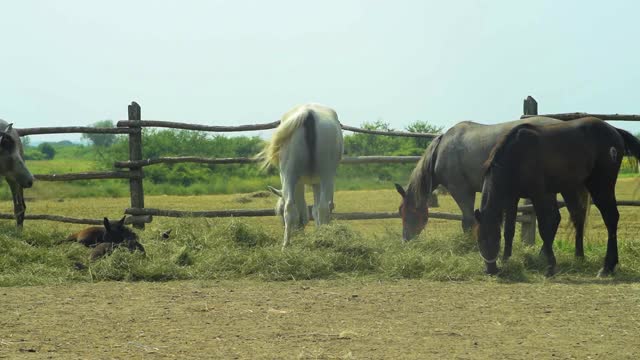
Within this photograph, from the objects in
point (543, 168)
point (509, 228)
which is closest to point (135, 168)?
point (509, 228)

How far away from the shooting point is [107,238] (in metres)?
8.62

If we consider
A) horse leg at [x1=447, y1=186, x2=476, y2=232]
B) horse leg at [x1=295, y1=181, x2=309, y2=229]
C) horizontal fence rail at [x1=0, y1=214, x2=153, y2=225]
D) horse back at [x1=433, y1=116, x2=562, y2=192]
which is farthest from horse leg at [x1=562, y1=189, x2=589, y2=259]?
horizontal fence rail at [x1=0, y1=214, x2=153, y2=225]

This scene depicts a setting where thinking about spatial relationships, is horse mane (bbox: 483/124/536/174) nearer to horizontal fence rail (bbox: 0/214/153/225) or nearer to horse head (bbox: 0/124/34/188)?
horizontal fence rail (bbox: 0/214/153/225)

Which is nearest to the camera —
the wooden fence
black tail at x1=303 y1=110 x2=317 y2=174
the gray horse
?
black tail at x1=303 y1=110 x2=317 y2=174

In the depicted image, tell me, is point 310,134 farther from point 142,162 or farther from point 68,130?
point 68,130

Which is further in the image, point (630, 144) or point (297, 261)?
point (630, 144)

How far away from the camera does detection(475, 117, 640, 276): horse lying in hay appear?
25.0ft

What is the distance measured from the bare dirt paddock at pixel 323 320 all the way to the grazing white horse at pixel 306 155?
137 centimetres

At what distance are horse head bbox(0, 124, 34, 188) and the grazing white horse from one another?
10.2ft

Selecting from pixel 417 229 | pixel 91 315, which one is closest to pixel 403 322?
pixel 91 315

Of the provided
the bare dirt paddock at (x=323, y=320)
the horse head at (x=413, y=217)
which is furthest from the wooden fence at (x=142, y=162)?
the bare dirt paddock at (x=323, y=320)

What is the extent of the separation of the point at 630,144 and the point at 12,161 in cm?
689

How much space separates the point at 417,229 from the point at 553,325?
12.4 feet

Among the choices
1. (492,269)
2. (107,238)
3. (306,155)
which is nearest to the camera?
(492,269)
